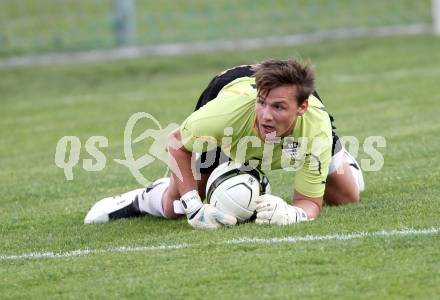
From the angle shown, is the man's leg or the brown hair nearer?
the brown hair

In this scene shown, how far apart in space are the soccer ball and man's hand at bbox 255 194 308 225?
11cm

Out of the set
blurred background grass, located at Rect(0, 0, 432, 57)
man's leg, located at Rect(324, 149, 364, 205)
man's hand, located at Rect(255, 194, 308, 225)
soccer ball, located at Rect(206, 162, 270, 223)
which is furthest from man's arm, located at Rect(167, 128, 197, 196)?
blurred background grass, located at Rect(0, 0, 432, 57)

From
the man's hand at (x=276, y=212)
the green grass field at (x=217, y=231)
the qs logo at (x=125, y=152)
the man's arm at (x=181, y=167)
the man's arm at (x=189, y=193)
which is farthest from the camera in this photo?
the qs logo at (x=125, y=152)

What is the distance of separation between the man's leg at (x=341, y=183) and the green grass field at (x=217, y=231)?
17 centimetres

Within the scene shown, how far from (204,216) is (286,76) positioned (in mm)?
1022

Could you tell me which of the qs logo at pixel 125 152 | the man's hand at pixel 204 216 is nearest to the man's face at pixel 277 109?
the man's hand at pixel 204 216

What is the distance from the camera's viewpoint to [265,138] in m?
6.57

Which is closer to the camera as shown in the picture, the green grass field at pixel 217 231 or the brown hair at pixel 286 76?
the green grass field at pixel 217 231

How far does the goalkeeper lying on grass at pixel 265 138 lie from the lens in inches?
251

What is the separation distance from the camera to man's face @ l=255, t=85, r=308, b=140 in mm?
6348

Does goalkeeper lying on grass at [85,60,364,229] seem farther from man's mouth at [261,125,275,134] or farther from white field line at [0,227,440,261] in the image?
white field line at [0,227,440,261]

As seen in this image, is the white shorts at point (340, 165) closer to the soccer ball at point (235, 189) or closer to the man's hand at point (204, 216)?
the soccer ball at point (235, 189)

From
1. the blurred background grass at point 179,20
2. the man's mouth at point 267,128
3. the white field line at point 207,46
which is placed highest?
the man's mouth at point 267,128

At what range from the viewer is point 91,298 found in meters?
5.28
